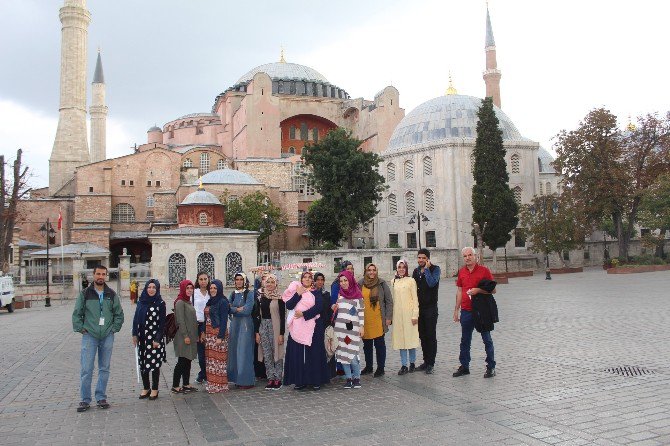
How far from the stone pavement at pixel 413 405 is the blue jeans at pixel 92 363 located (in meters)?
0.23

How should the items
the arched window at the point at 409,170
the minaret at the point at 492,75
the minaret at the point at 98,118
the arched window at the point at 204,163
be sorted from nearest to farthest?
A: the arched window at the point at 409,170 < the minaret at the point at 492,75 < the arched window at the point at 204,163 < the minaret at the point at 98,118

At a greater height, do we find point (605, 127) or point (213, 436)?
point (605, 127)

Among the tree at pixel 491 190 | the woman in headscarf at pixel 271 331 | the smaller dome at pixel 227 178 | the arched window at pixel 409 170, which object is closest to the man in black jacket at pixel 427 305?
the woman in headscarf at pixel 271 331

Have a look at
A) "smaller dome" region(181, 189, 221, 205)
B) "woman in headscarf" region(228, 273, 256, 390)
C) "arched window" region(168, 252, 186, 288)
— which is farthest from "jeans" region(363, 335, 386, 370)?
"smaller dome" region(181, 189, 221, 205)

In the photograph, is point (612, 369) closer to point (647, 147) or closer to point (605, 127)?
point (605, 127)

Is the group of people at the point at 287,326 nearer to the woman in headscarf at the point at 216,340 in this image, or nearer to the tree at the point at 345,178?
the woman in headscarf at the point at 216,340

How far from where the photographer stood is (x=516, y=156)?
3978cm

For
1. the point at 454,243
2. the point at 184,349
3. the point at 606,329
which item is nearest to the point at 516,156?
the point at 454,243

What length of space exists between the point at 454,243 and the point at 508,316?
78.3ft

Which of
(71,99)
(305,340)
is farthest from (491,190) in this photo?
(71,99)

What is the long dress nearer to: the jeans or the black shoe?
the jeans

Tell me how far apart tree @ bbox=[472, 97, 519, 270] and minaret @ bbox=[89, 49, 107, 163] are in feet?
140

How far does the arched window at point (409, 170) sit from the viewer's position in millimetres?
40438

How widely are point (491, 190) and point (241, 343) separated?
2774 centimetres
